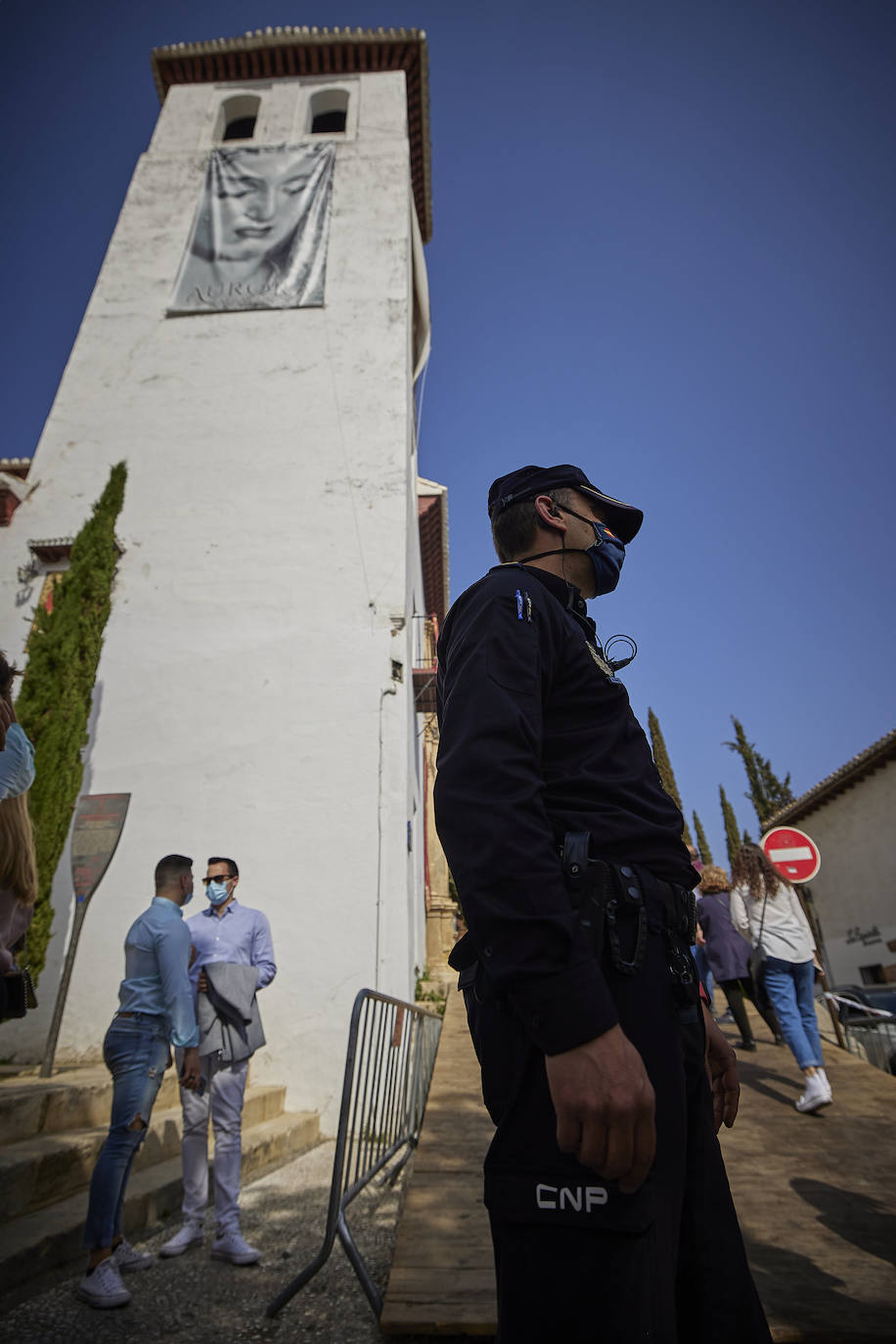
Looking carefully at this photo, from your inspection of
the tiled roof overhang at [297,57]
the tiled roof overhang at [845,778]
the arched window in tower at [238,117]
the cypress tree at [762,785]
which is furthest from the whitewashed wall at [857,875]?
the arched window in tower at [238,117]

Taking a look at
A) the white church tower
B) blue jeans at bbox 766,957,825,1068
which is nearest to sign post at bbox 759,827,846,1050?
blue jeans at bbox 766,957,825,1068

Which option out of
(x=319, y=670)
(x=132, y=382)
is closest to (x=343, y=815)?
(x=319, y=670)

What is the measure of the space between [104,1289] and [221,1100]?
3.41ft

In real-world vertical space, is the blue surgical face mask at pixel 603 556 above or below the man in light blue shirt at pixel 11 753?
above

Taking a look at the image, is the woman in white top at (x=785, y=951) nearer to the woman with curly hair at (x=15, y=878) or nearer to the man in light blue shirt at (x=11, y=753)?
the woman with curly hair at (x=15, y=878)

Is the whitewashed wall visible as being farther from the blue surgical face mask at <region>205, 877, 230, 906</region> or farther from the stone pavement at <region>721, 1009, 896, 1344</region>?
the blue surgical face mask at <region>205, 877, 230, 906</region>

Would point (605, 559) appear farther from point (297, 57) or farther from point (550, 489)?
point (297, 57)

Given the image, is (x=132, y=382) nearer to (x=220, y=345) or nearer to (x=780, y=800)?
(x=220, y=345)

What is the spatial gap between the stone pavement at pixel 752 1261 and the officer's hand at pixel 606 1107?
2.01m

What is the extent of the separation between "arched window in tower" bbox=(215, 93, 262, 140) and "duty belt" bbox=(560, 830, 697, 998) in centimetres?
1943

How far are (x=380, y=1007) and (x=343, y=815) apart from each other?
3969 millimetres

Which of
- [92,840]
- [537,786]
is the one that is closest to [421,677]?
[92,840]

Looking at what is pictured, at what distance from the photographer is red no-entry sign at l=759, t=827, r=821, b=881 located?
7375 mm

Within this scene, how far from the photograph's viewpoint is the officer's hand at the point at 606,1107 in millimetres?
1082
